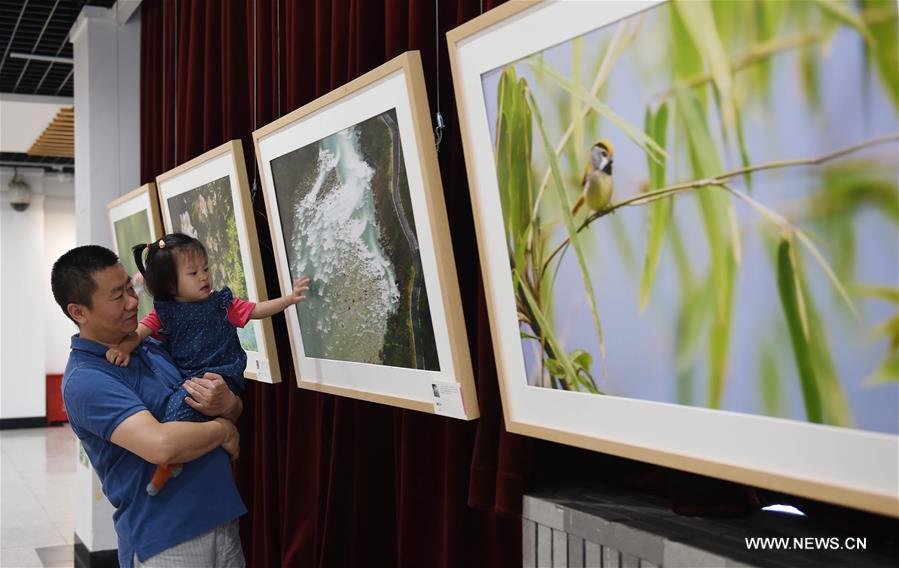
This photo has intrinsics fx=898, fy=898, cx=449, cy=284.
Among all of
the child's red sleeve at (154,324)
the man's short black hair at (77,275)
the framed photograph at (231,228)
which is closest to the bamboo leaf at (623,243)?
the man's short black hair at (77,275)

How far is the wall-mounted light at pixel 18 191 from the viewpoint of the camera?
12.7m

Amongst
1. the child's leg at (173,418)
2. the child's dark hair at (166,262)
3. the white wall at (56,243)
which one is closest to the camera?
the child's leg at (173,418)

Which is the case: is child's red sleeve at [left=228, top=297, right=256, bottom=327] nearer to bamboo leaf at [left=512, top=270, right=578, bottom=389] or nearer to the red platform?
bamboo leaf at [left=512, top=270, right=578, bottom=389]

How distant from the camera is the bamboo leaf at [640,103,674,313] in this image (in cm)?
152

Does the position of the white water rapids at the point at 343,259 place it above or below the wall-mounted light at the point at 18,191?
below

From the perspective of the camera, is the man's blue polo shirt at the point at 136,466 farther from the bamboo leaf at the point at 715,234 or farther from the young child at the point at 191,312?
the bamboo leaf at the point at 715,234

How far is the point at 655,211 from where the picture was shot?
5.09ft

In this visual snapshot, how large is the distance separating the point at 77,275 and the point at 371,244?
2.57ft

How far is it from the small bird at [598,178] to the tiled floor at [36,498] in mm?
5557

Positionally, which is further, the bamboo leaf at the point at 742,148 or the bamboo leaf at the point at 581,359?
the bamboo leaf at the point at 581,359

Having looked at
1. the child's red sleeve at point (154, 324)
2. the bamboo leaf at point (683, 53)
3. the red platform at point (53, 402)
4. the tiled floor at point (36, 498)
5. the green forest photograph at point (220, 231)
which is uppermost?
the red platform at point (53, 402)

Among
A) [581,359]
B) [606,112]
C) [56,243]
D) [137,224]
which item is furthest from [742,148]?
[56,243]

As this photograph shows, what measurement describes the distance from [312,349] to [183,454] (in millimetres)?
669

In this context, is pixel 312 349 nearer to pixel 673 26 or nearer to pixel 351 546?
pixel 351 546
